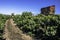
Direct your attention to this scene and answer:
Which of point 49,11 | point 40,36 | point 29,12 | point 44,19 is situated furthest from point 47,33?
point 29,12

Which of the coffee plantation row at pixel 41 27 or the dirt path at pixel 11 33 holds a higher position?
the dirt path at pixel 11 33

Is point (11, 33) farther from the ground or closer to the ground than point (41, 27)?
farther from the ground

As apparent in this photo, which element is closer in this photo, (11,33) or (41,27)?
(11,33)

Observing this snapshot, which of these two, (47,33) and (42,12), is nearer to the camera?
(47,33)

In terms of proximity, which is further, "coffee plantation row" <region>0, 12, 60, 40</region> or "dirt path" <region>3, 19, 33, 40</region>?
"coffee plantation row" <region>0, 12, 60, 40</region>

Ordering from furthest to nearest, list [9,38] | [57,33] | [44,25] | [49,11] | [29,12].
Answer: [29,12] < [49,11] < [44,25] < [57,33] < [9,38]

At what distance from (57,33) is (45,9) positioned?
8.82 m

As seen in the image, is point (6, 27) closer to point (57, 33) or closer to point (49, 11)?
point (57, 33)

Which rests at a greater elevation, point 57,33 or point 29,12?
point 29,12

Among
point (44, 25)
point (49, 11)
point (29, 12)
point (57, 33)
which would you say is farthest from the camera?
point (29, 12)

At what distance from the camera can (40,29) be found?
26.3 meters

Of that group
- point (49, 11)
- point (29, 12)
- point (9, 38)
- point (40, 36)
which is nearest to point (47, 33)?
point (40, 36)

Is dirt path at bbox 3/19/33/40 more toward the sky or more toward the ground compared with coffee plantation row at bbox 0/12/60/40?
more toward the sky

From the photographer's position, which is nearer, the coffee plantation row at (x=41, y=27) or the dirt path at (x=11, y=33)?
the dirt path at (x=11, y=33)
